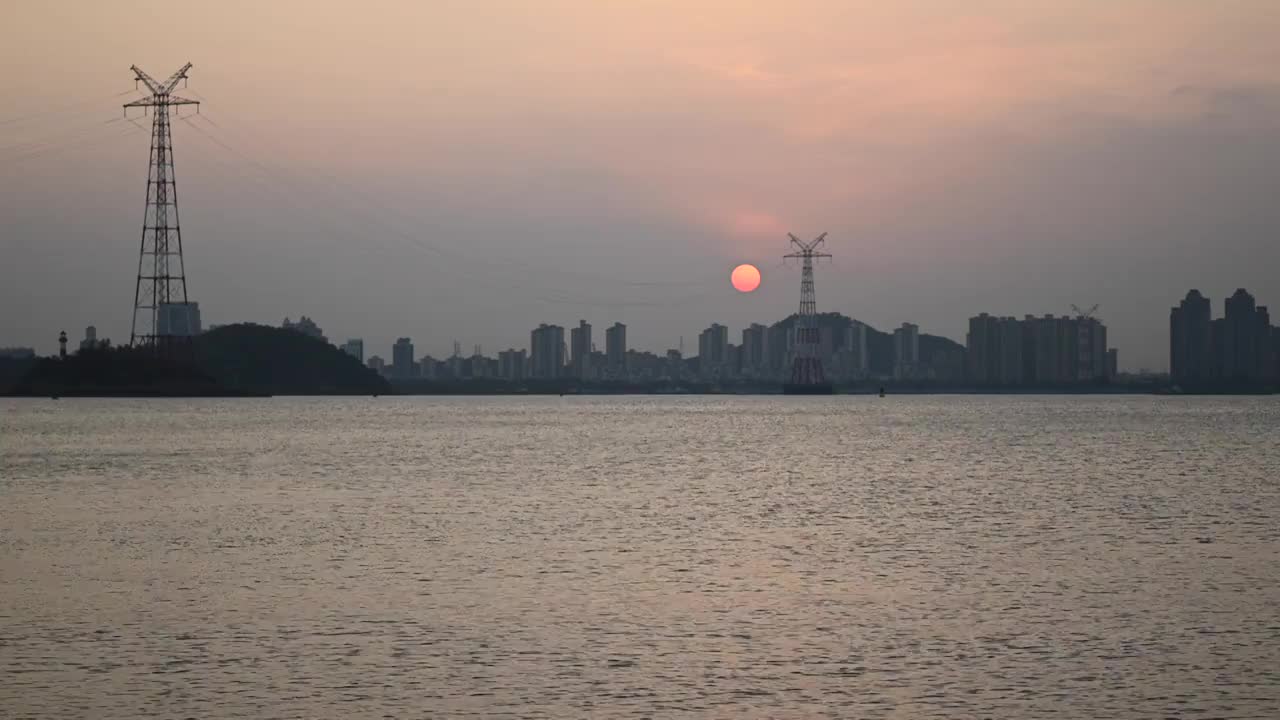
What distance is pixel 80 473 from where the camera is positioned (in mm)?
85812

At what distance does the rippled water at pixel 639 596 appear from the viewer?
2498cm

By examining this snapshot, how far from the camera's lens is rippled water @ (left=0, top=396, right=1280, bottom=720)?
25.0 metres

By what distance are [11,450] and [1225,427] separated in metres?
134

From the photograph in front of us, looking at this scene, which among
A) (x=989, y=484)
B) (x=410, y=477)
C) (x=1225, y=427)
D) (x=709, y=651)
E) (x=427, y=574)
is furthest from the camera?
(x=1225, y=427)

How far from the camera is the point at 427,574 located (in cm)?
4025

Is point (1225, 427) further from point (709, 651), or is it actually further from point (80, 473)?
point (709, 651)

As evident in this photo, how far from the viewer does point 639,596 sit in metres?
35.6

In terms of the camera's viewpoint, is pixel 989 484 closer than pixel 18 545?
No

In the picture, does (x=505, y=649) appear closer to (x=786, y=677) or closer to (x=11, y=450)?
(x=786, y=677)

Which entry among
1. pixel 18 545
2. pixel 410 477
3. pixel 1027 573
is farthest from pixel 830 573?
pixel 410 477

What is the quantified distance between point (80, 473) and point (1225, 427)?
13852 centimetres

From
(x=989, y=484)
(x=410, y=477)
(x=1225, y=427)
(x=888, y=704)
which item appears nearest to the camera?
(x=888, y=704)

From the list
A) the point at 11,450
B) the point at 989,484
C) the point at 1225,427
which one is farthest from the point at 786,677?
the point at 1225,427

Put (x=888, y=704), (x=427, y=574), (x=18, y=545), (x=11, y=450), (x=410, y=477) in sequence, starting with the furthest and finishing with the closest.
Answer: (x=11, y=450)
(x=410, y=477)
(x=18, y=545)
(x=427, y=574)
(x=888, y=704)
